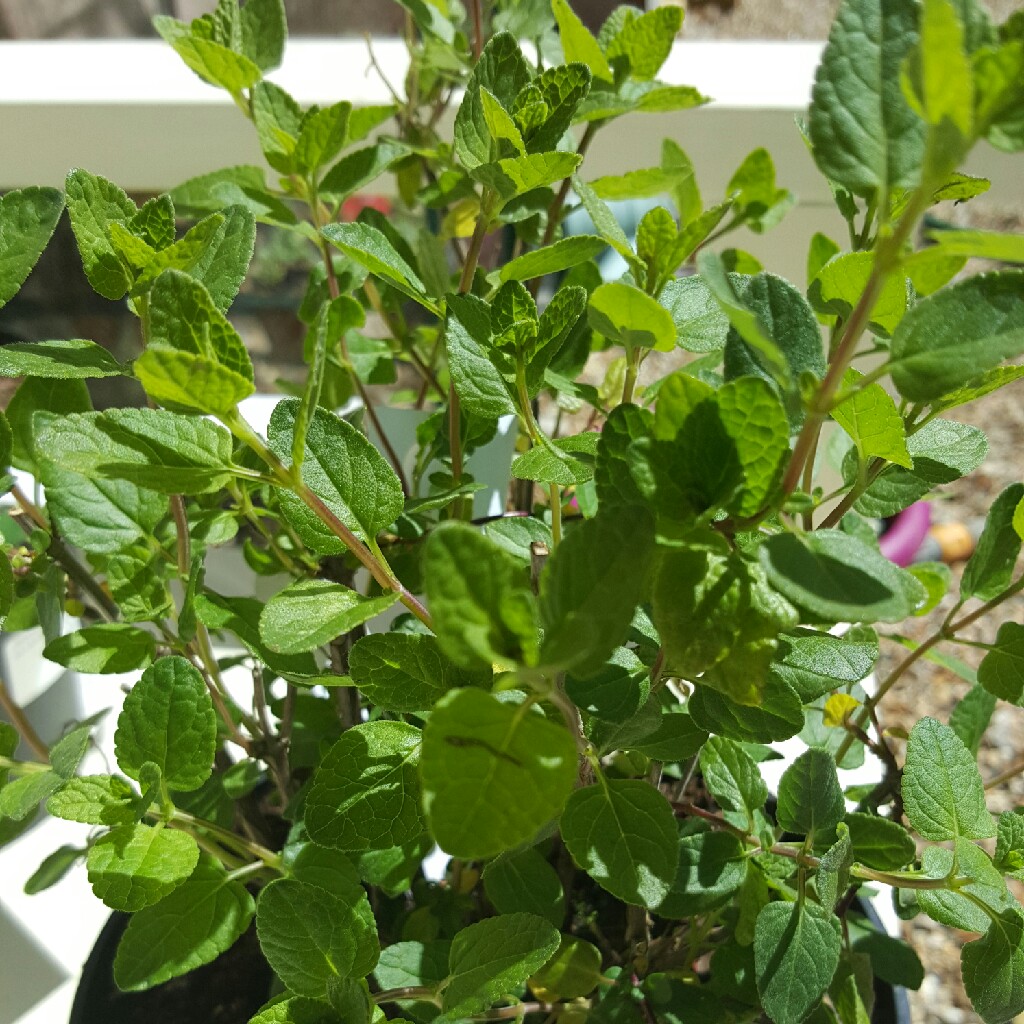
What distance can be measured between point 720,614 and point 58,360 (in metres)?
0.28

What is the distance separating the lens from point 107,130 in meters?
0.99

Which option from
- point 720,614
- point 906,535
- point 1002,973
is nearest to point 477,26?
point 720,614

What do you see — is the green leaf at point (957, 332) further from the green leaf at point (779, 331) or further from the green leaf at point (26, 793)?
the green leaf at point (26, 793)

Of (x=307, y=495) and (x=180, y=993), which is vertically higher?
(x=307, y=495)

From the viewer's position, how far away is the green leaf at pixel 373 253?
1.19 ft

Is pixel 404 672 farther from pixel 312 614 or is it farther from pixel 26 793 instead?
pixel 26 793

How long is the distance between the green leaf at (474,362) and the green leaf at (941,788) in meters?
0.23

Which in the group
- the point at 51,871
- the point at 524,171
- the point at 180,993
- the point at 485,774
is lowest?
the point at 180,993

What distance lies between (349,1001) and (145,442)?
0.70ft

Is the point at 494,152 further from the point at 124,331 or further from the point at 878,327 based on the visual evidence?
the point at 124,331

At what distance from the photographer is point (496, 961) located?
357mm

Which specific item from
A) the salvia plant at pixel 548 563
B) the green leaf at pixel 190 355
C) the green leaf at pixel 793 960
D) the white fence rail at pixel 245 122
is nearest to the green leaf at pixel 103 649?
the salvia plant at pixel 548 563

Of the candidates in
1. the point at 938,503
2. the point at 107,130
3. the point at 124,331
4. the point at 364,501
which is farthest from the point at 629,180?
the point at 938,503

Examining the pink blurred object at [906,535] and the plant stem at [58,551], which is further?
the pink blurred object at [906,535]
